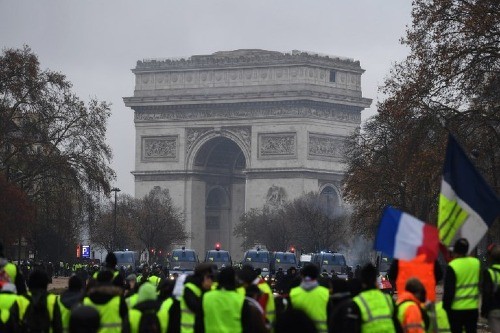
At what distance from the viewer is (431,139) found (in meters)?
58.8

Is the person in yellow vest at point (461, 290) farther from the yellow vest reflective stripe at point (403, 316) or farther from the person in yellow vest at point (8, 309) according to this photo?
the person in yellow vest at point (8, 309)

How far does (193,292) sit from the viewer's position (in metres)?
20.0

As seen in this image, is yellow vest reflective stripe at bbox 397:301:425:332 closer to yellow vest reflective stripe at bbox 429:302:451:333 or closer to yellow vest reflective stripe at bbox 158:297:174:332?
yellow vest reflective stripe at bbox 429:302:451:333

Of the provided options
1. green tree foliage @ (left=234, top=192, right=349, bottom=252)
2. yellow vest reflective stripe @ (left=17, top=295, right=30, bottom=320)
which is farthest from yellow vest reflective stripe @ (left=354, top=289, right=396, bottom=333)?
green tree foliage @ (left=234, top=192, right=349, bottom=252)

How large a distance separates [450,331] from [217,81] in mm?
141610

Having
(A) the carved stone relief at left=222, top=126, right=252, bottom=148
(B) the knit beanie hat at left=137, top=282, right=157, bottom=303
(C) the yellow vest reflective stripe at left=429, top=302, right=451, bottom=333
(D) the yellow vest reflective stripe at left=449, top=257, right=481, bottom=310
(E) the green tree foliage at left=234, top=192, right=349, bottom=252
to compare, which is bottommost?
(C) the yellow vest reflective stripe at left=429, top=302, right=451, bottom=333

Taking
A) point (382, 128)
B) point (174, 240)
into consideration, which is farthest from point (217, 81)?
point (382, 128)

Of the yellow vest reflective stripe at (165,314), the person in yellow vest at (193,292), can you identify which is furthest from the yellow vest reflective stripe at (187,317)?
the yellow vest reflective stripe at (165,314)

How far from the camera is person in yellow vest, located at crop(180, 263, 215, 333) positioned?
779 inches

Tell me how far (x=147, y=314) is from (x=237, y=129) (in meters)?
140

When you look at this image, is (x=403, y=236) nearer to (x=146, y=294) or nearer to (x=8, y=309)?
(x=146, y=294)

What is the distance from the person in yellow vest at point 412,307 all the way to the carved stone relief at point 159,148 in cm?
14227

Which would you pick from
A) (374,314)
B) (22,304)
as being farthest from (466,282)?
(22,304)

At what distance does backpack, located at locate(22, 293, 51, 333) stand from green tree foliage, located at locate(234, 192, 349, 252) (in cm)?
9825
